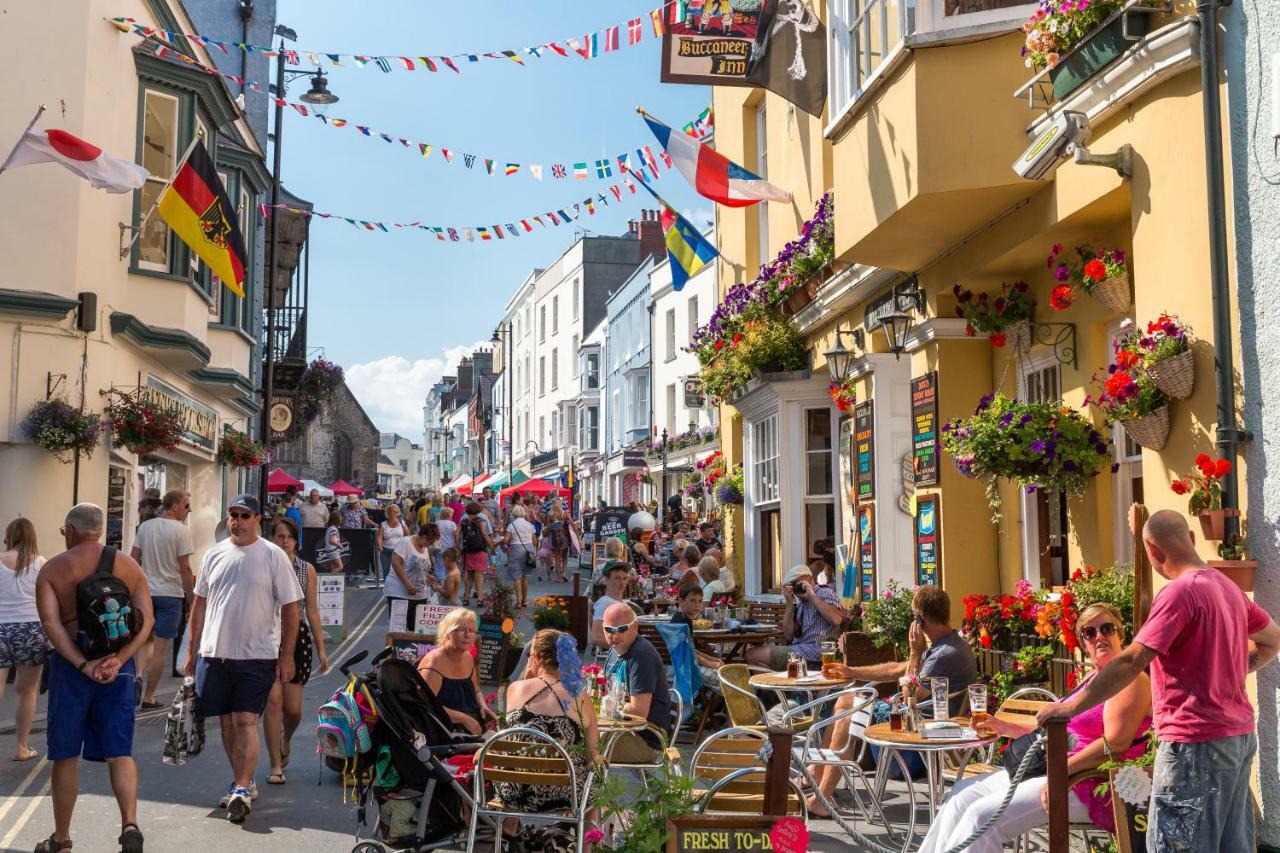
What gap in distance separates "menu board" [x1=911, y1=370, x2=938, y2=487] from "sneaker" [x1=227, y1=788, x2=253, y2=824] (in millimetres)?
6074

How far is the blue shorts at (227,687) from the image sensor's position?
7590 millimetres

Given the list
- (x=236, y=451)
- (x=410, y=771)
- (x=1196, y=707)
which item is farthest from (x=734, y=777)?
(x=236, y=451)

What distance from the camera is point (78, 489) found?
14094 millimetres

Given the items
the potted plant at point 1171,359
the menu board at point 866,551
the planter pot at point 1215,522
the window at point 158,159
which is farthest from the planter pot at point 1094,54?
the window at point 158,159

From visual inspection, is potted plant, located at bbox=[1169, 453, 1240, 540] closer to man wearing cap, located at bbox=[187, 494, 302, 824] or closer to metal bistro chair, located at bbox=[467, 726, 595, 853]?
metal bistro chair, located at bbox=[467, 726, 595, 853]

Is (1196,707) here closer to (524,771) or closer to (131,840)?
(524,771)

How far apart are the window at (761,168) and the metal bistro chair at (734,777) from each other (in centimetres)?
1142

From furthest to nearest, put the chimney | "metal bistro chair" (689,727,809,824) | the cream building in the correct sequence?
the chimney, the cream building, "metal bistro chair" (689,727,809,824)

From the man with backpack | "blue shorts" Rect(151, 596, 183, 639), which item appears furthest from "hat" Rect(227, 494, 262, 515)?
"blue shorts" Rect(151, 596, 183, 639)

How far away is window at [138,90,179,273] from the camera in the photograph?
1642 cm

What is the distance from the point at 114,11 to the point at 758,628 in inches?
415

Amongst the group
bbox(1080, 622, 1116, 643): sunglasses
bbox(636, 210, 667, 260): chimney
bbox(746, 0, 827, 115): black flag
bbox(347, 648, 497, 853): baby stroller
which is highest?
bbox(636, 210, 667, 260): chimney

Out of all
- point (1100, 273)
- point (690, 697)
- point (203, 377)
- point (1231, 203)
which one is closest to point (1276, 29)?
point (1231, 203)

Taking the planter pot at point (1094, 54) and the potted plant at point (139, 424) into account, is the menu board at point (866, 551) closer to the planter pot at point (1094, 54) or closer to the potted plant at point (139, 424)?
the planter pot at point (1094, 54)
